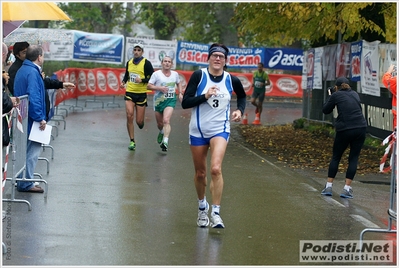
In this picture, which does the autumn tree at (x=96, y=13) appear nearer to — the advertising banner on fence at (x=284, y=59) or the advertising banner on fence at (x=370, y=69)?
the advertising banner on fence at (x=284, y=59)

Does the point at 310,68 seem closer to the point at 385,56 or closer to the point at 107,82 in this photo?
the point at 385,56

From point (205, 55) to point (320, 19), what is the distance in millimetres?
17591

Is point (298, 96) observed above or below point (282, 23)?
below

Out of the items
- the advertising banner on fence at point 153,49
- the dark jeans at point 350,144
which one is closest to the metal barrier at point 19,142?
the dark jeans at point 350,144

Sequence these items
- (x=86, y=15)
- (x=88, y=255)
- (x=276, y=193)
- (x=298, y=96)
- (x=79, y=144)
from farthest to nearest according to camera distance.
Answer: (x=86, y=15)
(x=298, y=96)
(x=79, y=144)
(x=276, y=193)
(x=88, y=255)

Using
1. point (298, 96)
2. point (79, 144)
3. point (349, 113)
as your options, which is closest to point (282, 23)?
point (79, 144)

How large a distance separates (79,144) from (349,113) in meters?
6.56

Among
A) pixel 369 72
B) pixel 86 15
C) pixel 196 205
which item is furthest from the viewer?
pixel 86 15

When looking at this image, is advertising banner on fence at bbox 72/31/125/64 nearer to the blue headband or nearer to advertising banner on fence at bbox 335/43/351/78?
advertising banner on fence at bbox 335/43/351/78

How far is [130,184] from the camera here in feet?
37.3

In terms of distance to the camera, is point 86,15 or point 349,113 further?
point 86,15

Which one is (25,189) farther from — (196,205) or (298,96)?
(298,96)

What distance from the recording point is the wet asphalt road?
738 cm

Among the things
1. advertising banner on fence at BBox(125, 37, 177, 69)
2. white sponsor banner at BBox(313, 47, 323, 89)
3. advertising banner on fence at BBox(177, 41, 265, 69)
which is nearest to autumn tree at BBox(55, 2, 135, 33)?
advertising banner on fence at BBox(177, 41, 265, 69)
